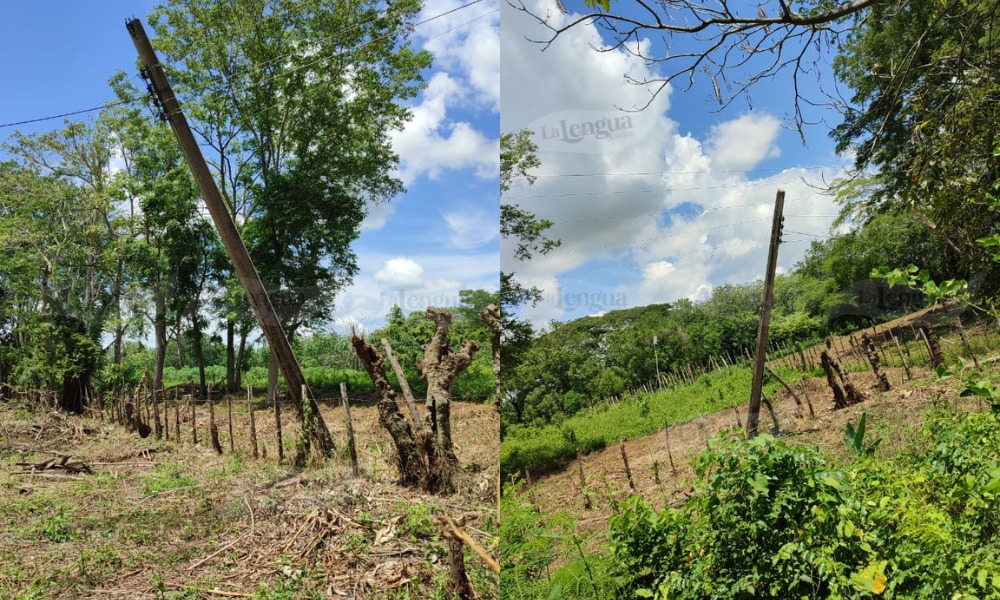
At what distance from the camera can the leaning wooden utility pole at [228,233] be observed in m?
4.19

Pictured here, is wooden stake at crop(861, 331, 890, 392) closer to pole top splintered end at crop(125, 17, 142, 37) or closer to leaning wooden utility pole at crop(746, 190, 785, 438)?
leaning wooden utility pole at crop(746, 190, 785, 438)

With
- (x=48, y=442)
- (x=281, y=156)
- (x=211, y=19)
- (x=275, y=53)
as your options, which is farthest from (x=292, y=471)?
(x=211, y=19)

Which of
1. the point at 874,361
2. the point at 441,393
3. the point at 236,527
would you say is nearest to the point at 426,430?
Result: the point at 441,393

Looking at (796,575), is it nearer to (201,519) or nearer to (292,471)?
(201,519)

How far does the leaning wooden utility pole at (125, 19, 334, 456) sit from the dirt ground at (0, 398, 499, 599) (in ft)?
1.74

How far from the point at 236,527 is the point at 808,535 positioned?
11.2 ft

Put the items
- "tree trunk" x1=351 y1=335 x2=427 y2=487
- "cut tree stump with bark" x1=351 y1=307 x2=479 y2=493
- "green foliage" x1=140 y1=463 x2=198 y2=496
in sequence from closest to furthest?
"cut tree stump with bark" x1=351 y1=307 x2=479 y2=493, "tree trunk" x1=351 y1=335 x2=427 y2=487, "green foliage" x1=140 y1=463 x2=198 y2=496

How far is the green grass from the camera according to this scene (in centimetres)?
278

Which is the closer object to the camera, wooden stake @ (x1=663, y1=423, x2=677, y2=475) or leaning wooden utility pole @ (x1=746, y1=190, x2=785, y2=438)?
wooden stake @ (x1=663, y1=423, x2=677, y2=475)

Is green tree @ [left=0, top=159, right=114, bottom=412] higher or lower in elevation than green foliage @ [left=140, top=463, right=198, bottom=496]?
higher

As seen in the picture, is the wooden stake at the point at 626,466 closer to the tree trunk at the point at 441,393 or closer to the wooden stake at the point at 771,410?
the wooden stake at the point at 771,410

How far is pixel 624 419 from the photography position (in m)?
3.02

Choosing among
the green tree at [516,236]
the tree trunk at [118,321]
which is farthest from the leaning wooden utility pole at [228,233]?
the tree trunk at [118,321]

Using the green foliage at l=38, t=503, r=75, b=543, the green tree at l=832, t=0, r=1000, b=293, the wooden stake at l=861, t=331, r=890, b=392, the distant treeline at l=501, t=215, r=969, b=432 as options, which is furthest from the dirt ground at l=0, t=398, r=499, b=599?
the green tree at l=832, t=0, r=1000, b=293
